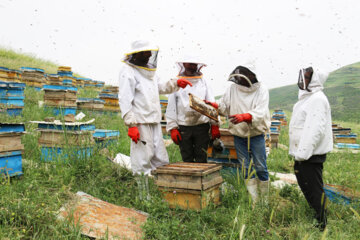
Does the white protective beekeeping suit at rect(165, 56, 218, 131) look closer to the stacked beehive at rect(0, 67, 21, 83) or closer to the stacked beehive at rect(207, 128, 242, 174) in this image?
the stacked beehive at rect(207, 128, 242, 174)

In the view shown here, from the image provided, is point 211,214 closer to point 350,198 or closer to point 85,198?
point 85,198

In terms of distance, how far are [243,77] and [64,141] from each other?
288cm

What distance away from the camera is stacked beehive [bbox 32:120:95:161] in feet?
14.0

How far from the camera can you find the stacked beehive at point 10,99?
6792 millimetres

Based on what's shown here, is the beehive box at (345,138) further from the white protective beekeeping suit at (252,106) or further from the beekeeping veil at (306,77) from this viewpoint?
the beekeeping veil at (306,77)

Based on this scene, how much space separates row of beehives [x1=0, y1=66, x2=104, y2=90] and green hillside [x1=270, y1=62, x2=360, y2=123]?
18498mm

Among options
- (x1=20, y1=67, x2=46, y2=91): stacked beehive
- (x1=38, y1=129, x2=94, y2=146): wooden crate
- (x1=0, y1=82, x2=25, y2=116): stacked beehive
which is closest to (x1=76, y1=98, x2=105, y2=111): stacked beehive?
(x1=0, y1=82, x2=25, y2=116): stacked beehive

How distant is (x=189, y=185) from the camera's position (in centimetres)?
314

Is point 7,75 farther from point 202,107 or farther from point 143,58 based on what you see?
point 202,107

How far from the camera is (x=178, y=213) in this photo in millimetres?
3227

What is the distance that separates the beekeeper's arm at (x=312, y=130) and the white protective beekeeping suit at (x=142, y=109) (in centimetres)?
176

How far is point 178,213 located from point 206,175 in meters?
0.55

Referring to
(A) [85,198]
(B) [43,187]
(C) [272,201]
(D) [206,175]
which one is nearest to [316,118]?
(C) [272,201]

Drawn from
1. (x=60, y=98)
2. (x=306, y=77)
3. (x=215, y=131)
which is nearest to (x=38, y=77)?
(x=60, y=98)
